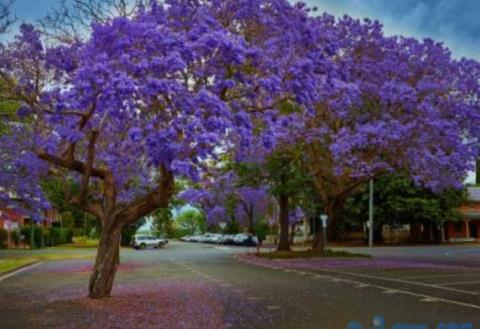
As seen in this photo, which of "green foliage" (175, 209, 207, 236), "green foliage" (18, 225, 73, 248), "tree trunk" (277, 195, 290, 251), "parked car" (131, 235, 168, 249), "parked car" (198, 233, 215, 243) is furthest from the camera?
"green foliage" (175, 209, 207, 236)

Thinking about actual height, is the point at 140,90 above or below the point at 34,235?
above

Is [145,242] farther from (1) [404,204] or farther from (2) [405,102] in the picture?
(2) [405,102]

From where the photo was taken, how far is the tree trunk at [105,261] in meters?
16.2

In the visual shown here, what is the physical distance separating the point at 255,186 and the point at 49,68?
2556 cm

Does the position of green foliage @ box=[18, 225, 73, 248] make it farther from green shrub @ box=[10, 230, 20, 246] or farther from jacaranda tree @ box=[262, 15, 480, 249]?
jacaranda tree @ box=[262, 15, 480, 249]

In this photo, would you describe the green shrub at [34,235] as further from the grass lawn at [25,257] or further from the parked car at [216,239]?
the parked car at [216,239]

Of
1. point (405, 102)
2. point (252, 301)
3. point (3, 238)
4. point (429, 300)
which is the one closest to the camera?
point (429, 300)

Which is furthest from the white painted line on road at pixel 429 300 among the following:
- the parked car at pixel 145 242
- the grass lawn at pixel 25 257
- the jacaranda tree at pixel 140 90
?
the parked car at pixel 145 242

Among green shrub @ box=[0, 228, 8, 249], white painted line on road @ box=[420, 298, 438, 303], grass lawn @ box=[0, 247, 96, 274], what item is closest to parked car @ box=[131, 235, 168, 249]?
green shrub @ box=[0, 228, 8, 249]

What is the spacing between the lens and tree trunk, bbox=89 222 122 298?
53.1 feet

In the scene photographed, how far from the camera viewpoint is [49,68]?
51.9 feet

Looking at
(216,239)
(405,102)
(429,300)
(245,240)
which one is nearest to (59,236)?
(216,239)

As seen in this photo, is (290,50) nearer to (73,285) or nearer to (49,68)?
(49,68)

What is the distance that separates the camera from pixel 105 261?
16.2 metres
